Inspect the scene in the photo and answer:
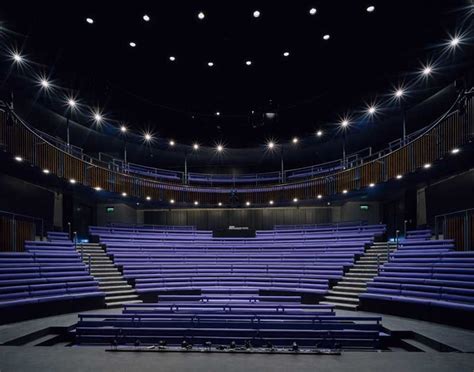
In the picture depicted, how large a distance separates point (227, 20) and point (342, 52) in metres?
3.64

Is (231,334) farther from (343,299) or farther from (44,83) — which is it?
(44,83)

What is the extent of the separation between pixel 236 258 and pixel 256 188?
482 centimetres

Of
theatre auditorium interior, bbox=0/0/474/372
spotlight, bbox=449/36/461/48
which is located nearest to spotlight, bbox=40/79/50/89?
theatre auditorium interior, bbox=0/0/474/372

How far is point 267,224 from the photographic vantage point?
55.8 feet

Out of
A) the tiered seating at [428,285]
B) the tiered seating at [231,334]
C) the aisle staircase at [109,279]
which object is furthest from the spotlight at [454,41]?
the aisle staircase at [109,279]

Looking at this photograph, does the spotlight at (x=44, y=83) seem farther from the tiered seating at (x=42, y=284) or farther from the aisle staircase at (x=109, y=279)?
the aisle staircase at (x=109, y=279)

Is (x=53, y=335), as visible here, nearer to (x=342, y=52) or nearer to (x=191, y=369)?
(x=191, y=369)

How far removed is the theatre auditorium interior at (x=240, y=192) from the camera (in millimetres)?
5188

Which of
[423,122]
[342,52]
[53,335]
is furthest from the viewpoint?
[423,122]

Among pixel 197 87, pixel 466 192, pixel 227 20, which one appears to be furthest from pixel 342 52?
pixel 466 192

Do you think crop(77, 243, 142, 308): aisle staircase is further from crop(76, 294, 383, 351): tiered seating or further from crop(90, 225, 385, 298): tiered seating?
crop(76, 294, 383, 351): tiered seating

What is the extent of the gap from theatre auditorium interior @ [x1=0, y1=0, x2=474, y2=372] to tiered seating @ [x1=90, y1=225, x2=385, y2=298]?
0.08m

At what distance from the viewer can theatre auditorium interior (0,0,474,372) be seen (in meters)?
5.19

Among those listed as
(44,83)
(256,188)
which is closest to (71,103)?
(44,83)
